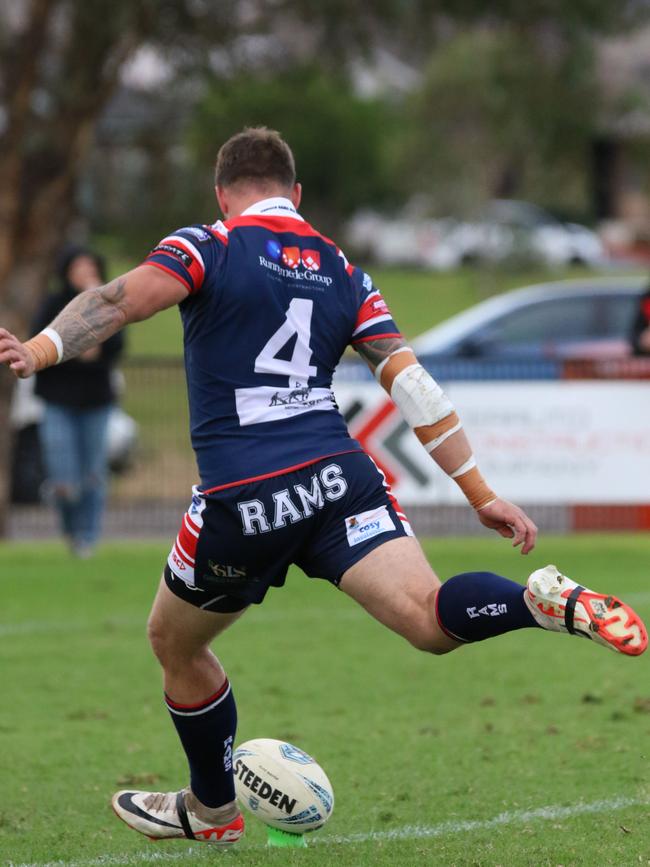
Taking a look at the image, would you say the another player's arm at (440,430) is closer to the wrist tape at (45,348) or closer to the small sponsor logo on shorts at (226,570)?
the small sponsor logo on shorts at (226,570)

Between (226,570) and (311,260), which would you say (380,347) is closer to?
(311,260)

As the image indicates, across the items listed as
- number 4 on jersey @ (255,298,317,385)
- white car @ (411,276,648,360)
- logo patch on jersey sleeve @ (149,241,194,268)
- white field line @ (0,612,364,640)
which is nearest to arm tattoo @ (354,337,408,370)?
number 4 on jersey @ (255,298,317,385)

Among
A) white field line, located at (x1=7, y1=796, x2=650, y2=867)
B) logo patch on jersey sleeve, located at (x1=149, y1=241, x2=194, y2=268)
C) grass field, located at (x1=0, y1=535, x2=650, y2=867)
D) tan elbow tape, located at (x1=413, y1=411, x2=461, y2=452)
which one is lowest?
grass field, located at (x1=0, y1=535, x2=650, y2=867)

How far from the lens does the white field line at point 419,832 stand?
498 centimetres

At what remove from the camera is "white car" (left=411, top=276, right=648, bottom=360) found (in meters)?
15.6

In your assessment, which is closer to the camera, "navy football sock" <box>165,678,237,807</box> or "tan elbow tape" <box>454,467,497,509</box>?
"tan elbow tape" <box>454,467,497,509</box>

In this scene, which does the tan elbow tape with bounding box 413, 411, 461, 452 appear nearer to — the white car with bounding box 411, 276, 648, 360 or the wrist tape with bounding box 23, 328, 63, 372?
the wrist tape with bounding box 23, 328, 63, 372

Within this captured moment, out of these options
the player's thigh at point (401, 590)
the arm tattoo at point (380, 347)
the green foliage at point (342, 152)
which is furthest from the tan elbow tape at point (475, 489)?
the green foliage at point (342, 152)

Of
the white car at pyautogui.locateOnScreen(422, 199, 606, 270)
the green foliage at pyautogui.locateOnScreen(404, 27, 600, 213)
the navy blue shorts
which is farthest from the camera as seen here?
the white car at pyautogui.locateOnScreen(422, 199, 606, 270)

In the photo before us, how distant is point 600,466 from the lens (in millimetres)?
13422

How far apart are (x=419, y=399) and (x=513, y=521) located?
484 millimetres

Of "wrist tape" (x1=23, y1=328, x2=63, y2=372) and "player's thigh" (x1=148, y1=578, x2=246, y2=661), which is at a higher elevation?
"wrist tape" (x1=23, y1=328, x2=63, y2=372)

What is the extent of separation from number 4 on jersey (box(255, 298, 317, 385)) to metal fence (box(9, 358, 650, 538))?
27.7 feet

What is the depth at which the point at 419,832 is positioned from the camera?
5.25 metres
